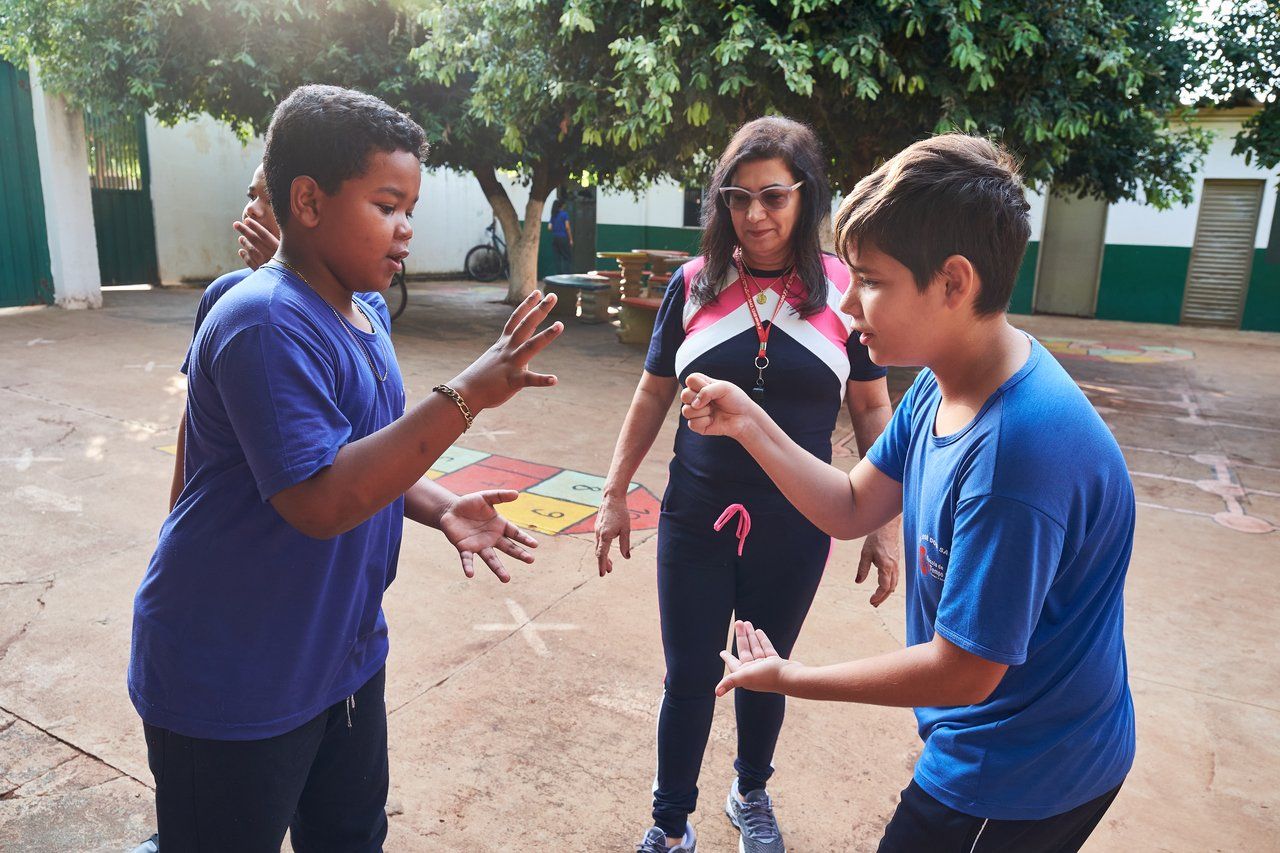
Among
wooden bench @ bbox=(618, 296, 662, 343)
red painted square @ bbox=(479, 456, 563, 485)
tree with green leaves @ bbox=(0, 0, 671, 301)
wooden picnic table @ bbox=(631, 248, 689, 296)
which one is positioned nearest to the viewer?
red painted square @ bbox=(479, 456, 563, 485)

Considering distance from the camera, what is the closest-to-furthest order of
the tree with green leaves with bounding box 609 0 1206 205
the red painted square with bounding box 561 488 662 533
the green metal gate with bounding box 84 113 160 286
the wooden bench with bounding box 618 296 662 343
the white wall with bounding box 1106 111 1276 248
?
the red painted square with bounding box 561 488 662 533 < the tree with green leaves with bounding box 609 0 1206 205 < the wooden bench with bounding box 618 296 662 343 < the green metal gate with bounding box 84 113 160 286 < the white wall with bounding box 1106 111 1276 248

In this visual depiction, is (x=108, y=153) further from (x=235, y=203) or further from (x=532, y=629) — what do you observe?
(x=532, y=629)

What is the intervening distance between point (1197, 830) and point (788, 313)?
186cm

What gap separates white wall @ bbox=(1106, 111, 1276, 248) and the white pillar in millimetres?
15216

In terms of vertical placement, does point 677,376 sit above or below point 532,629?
above

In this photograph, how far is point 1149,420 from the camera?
7.68 m

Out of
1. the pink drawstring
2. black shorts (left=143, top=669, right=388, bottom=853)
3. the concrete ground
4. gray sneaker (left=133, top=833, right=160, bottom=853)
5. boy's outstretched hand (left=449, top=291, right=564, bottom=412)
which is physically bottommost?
the concrete ground

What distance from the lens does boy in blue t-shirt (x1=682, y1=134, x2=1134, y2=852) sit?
111 cm

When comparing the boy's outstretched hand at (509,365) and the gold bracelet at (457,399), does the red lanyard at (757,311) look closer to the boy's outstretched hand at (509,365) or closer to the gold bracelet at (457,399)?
the boy's outstretched hand at (509,365)

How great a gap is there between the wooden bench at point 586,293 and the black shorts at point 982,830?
1133 cm

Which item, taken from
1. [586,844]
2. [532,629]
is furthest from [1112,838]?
[532,629]

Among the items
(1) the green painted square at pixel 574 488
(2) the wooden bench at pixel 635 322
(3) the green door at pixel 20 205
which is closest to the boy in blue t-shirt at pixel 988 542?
(1) the green painted square at pixel 574 488

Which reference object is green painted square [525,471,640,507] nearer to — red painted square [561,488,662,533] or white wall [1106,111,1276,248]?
red painted square [561,488,662,533]

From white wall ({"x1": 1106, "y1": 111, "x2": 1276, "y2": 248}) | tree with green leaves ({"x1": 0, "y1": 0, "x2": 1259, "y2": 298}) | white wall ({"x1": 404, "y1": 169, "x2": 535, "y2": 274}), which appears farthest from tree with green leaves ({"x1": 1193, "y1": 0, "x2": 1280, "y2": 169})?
white wall ({"x1": 404, "y1": 169, "x2": 535, "y2": 274})
